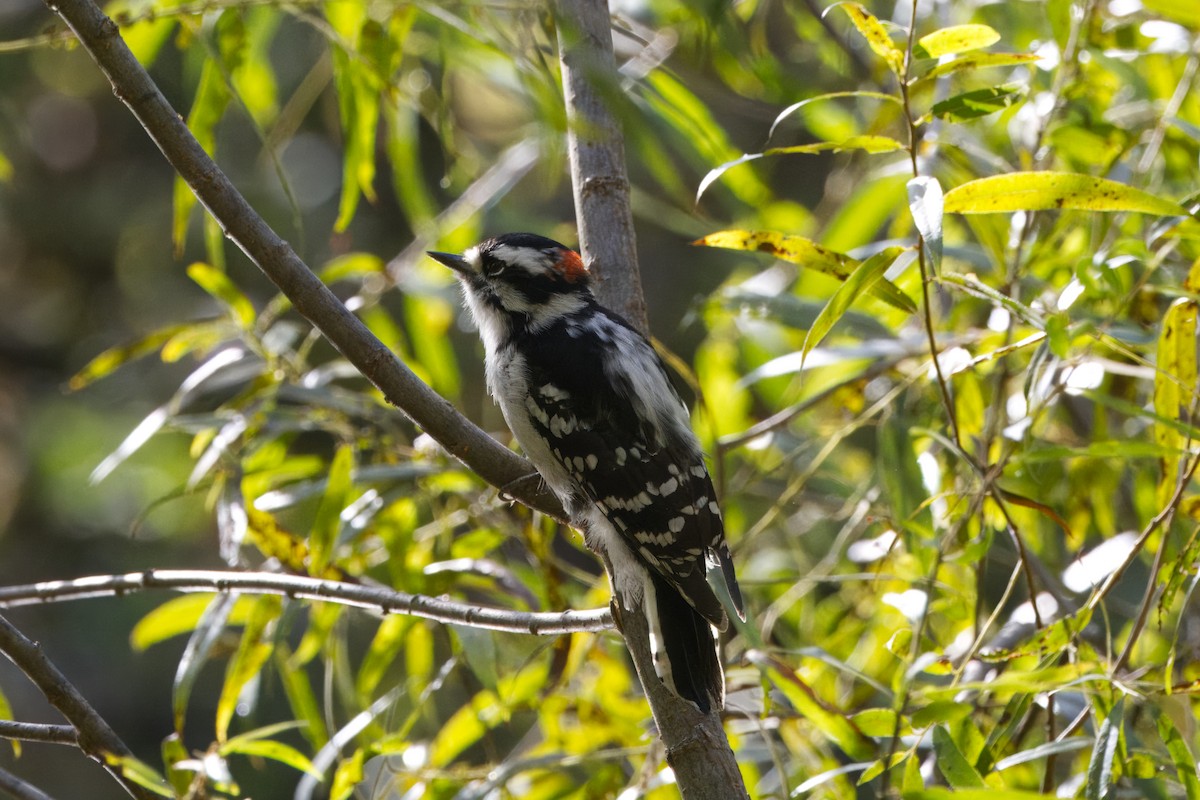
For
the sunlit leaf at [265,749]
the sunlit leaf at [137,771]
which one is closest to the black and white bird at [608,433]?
the sunlit leaf at [265,749]

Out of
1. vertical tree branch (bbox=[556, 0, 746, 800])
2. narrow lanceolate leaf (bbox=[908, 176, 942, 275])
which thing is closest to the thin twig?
vertical tree branch (bbox=[556, 0, 746, 800])

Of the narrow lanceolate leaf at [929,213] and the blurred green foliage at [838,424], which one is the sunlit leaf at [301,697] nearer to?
the blurred green foliage at [838,424]

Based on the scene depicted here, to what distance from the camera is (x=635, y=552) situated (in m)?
1.96

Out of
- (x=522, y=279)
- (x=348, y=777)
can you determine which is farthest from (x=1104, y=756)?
(x=522, y=279)

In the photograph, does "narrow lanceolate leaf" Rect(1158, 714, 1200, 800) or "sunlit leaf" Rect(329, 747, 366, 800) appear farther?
"sunlit leaf" Rect(329, 747, 366, 800)

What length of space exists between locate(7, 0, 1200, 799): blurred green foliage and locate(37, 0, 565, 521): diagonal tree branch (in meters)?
0.33

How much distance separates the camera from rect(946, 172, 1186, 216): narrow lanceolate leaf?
1.47m

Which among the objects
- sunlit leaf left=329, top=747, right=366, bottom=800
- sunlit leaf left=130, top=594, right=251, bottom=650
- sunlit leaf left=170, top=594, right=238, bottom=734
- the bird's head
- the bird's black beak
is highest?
the bird's black beak

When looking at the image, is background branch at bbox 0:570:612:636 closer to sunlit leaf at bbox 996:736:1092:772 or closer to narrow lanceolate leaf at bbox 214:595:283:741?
narrow lanceolate leaf at bbox 214:595:283:741

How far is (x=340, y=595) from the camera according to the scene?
5.31 feet

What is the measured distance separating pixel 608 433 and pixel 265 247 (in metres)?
0.82

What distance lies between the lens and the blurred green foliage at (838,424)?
155 centimetres

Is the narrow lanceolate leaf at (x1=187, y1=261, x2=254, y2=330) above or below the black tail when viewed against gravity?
above

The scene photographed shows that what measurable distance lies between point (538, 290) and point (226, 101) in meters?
0.72
